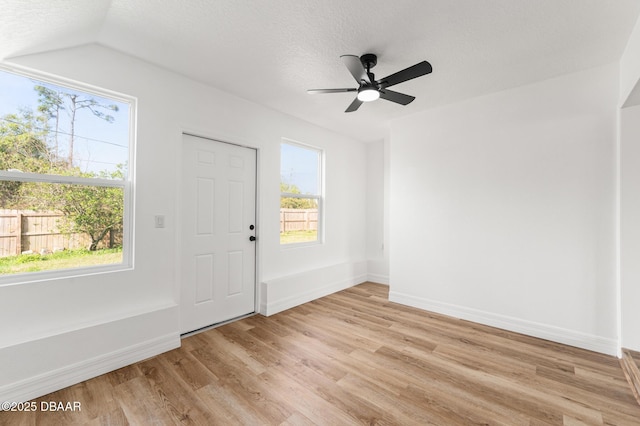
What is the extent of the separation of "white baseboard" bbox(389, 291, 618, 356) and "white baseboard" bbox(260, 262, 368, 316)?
1114 millimetres

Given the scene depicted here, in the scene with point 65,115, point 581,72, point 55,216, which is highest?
point 581,72

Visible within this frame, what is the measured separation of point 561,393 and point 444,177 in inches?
92.2

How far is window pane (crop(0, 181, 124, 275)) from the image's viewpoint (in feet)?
6.61

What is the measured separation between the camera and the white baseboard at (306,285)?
3467 mm

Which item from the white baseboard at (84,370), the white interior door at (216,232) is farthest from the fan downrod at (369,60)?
the white baseboard at (84,370)

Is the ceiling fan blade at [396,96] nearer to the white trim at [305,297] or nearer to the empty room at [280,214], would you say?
the empty room at [280,214]

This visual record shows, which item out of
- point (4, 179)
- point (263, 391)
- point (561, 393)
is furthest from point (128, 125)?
point (561, 393)

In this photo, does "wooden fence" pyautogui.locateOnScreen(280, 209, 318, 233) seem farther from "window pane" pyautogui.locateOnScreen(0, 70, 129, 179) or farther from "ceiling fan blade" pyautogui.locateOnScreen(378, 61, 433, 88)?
"ceiling fan blade" pyautogui.locateOnScreen(378, 61, 433, 88)

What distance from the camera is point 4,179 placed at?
6.48ft

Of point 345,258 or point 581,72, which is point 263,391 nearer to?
point 345,258

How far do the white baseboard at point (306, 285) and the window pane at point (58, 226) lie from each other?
5.51 feet

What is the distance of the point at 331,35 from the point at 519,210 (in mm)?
2606

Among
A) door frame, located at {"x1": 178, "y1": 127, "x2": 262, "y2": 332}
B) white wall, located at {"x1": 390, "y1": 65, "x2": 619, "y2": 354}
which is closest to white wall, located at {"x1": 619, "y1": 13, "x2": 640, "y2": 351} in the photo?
white wall, located at {"x1": 390, "y1": 65, "x2": 619, "y2": 354}

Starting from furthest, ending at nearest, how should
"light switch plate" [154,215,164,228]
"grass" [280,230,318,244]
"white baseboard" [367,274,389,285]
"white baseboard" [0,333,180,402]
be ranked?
"white baseboard" [367,274,389,285] < "grass" [280,230,318,244] < "light switch plate" [154,215,164,228] < "white baseboard" [0,333,180,402]
